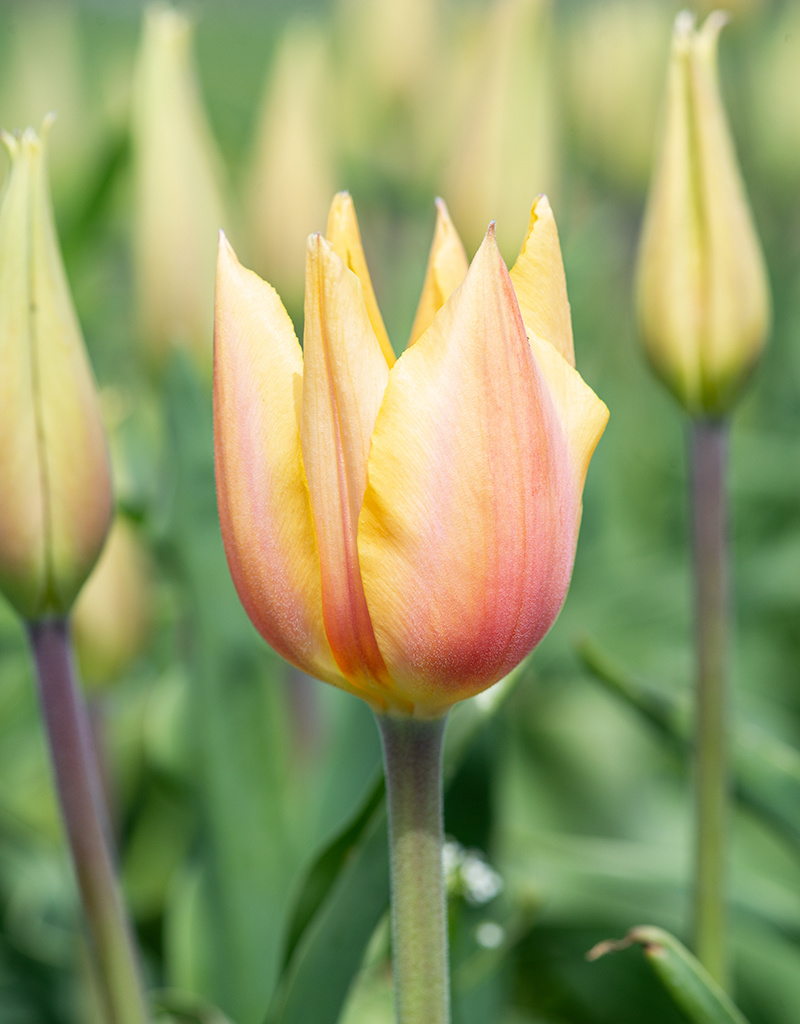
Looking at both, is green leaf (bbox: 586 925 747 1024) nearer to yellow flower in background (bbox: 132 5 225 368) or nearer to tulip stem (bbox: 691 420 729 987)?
tulip stem (bbox: 691 420 729 987)

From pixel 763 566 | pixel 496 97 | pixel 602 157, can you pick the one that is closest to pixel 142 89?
pixel 496 97

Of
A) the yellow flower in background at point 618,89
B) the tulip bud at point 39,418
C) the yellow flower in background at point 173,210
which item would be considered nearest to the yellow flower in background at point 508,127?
the yellow flower in background at point 173,210

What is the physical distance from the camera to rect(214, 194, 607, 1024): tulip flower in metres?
0.29

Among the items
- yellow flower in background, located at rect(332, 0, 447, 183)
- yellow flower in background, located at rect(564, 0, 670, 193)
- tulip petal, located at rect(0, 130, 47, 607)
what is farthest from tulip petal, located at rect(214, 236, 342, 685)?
→ yellow flower in background, located at rect(564, 0, 670, 193)

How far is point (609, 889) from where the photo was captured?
702 millimetres

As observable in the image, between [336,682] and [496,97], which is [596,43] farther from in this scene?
[336,682]

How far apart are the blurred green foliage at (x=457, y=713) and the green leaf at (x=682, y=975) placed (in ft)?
0.30

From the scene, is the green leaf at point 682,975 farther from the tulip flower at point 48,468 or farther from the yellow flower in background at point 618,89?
the yellow flower in background at point 618,89

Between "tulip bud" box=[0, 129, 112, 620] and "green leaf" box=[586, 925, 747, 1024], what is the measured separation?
0.70ft

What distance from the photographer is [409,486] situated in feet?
0.94

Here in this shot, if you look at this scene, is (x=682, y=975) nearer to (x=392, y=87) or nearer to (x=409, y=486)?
(x=409, y=486)

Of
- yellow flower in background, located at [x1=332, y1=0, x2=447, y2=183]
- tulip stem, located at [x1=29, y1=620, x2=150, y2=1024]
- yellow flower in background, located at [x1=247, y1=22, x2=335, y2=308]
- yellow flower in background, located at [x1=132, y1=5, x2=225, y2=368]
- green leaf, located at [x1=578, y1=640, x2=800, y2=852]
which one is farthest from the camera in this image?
yellow flower in background, located at [x1=332, y1=0, x2=447, y2=183]

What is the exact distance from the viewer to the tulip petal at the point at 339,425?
0.96ft

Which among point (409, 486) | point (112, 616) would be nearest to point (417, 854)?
point (409, 486)
